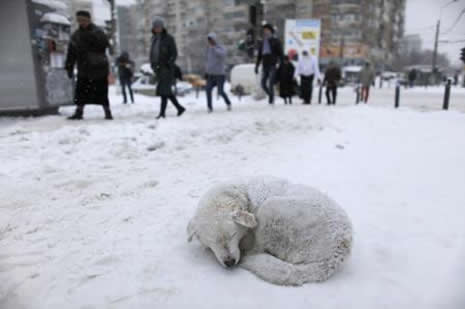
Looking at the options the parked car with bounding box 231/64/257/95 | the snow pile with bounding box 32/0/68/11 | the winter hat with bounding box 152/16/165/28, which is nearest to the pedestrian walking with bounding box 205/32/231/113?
the winter hat with bounding box 152/16/165/28

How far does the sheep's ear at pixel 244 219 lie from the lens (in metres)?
1.92

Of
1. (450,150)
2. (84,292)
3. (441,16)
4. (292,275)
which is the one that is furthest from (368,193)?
(84,292)

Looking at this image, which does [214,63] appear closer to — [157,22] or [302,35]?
[157,22]

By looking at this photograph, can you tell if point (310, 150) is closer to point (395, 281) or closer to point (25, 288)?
point (395, 281)

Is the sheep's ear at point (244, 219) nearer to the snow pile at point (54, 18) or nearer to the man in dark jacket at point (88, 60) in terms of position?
the man in dark jacket at point (88, 60)

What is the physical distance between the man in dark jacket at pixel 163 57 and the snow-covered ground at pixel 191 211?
5.69 ft

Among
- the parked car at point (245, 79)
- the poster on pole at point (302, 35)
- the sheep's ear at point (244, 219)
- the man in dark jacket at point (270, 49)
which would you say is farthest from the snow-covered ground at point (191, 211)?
the parked car at point (245, 79)

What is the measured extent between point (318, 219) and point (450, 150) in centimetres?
265

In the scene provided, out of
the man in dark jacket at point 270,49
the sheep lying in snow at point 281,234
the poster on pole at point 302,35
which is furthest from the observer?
the poster on pole at point 302,35

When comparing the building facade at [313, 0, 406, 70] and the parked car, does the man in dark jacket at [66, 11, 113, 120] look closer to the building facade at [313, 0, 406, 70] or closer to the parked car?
the building facade at [313, 0, 406, 70]

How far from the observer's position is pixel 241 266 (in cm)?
196

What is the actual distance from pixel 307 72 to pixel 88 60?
22.5 ft

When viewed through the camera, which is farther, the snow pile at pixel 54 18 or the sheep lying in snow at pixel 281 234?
the snow pile at pixel 54 18

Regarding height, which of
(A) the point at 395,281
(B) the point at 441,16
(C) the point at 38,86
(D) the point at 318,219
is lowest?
(A) the point at 395,281
